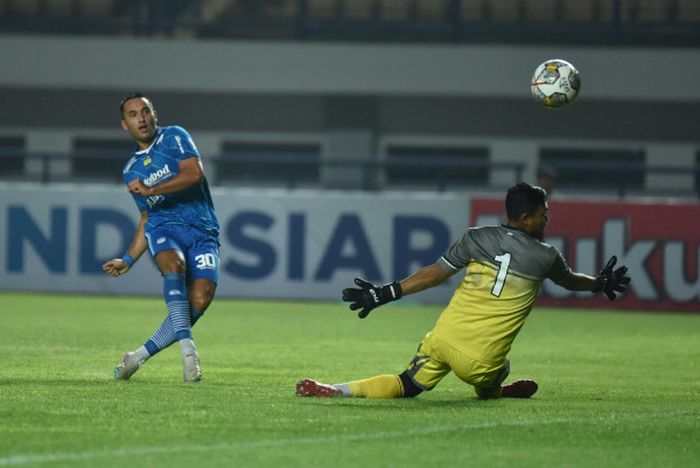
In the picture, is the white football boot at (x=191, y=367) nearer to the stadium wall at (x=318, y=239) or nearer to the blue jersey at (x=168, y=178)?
the blue jersey at (x=168, y=178)

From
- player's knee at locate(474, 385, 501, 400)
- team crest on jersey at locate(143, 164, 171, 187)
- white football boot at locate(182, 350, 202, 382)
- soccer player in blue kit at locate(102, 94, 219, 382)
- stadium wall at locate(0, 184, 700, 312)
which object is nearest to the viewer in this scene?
player's knee at locate(474, 385, 501, 400)

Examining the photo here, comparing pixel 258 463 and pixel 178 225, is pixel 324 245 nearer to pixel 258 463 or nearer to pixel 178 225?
pixel 178 225

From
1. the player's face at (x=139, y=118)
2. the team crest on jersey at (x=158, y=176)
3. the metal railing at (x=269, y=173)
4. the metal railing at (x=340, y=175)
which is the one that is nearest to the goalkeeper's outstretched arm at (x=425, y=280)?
the team crest on jersey at (x=158, y=176)

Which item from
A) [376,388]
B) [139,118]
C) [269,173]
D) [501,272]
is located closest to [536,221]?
[501,272]

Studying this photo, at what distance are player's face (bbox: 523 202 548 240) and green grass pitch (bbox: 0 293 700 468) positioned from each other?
40.2 inches

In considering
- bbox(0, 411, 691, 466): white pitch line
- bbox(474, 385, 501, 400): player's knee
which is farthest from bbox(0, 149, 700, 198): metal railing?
bbox(0, 411, 691, 466): white pitch line

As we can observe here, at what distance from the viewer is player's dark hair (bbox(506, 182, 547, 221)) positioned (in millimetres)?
9469

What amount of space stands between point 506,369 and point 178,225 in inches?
105

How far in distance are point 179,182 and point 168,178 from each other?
0.26m

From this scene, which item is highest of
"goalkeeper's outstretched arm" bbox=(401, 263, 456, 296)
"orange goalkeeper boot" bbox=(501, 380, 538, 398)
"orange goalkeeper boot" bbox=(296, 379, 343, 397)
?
"goalkeeper's outstretched arm" bbox=(401, 263, 456, 296)

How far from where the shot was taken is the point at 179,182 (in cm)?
1083

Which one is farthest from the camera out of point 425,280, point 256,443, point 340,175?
point 340,175

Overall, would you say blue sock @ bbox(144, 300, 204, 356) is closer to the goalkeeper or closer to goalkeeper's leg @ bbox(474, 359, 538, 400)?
the goalkeeper

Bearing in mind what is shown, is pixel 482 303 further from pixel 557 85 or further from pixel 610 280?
pixel 557 85
